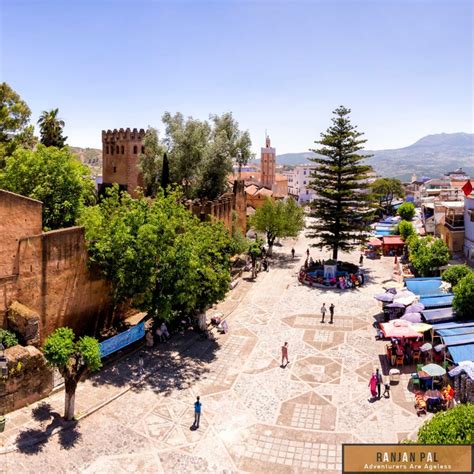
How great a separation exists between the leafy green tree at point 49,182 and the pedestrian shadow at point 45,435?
8.29m

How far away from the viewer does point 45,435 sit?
1403 centimetres

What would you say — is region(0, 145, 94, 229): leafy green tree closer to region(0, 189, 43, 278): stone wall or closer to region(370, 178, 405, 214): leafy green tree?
region(0, 189, 43, 278): stone wall

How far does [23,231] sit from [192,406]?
339 inches

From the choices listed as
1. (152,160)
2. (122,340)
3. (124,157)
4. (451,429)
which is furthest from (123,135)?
(451,429)

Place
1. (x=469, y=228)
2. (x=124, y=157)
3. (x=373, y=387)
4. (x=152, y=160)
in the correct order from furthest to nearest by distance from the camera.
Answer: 1. (x=124, y=157)
2. (x=152, y=160)
3. (x=469, y=228)
4. (x=373, y=387)

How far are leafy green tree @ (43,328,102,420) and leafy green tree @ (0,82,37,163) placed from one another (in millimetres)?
16159

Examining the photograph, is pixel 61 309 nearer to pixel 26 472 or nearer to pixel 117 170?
pixel 26 472

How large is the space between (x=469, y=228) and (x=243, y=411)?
2258 centimetres

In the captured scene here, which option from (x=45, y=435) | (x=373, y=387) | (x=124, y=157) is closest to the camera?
(x=45, y=435)

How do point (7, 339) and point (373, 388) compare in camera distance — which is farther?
point (373, 388)

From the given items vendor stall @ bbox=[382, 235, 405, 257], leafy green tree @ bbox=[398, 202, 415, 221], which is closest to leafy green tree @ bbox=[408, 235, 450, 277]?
vendor stall @ bbox=[382, 235, 405, 257]

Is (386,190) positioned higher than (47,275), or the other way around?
(386,190)

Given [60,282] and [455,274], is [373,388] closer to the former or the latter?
[455,274]

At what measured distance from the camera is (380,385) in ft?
55.9
